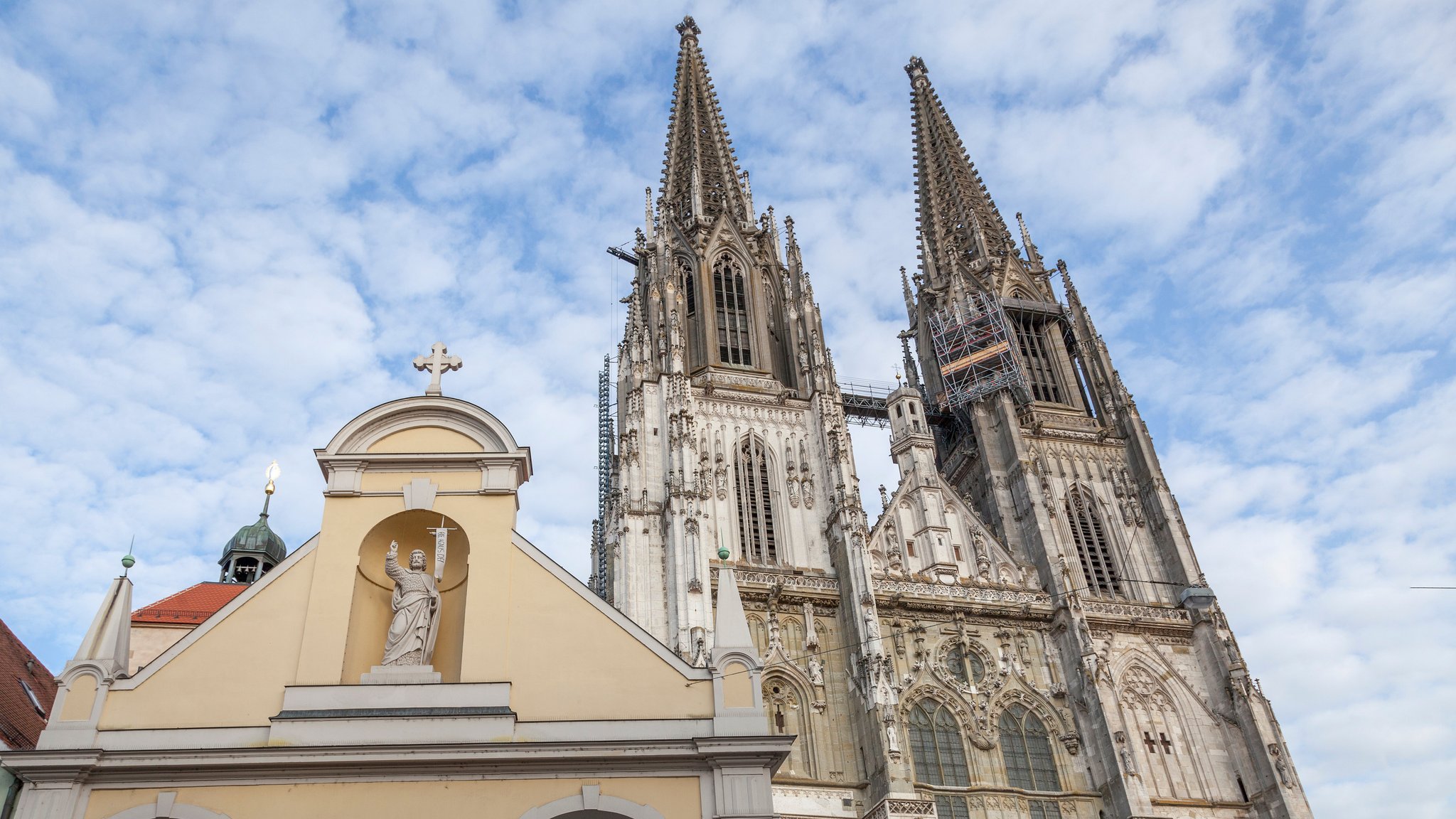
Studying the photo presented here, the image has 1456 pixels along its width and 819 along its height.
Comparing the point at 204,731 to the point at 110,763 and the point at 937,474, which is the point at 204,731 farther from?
the point at 937,474

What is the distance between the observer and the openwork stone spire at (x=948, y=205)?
139 ft

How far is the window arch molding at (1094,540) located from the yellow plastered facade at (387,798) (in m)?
23.5

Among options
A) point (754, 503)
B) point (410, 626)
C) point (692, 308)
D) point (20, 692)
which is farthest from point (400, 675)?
point (692, 308)

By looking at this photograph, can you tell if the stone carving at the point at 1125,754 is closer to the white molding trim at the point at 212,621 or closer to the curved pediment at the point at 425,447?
the curved pediment at the point at 425,447

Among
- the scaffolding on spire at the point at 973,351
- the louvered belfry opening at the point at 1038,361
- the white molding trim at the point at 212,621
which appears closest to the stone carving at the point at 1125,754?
the scaffolding on spire at the point at 973,351

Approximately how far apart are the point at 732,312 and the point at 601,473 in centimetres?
1117

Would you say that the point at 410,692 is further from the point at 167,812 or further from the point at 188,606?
the point at 188,606

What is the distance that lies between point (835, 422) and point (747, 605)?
6.96 meters

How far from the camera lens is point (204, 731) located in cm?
1016

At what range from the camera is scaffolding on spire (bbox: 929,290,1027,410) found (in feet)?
119

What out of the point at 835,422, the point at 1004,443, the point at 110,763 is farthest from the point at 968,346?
the point at 110,763

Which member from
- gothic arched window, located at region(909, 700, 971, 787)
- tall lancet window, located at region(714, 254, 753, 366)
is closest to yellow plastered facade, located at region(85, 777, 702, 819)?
gothic arched window, located at region(909, 700, 971, 787)

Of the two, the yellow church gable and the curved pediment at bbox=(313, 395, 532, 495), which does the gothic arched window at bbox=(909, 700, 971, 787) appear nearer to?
the yellow church gable

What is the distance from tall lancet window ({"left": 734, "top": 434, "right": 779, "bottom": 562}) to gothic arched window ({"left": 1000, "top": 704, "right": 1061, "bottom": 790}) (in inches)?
286
